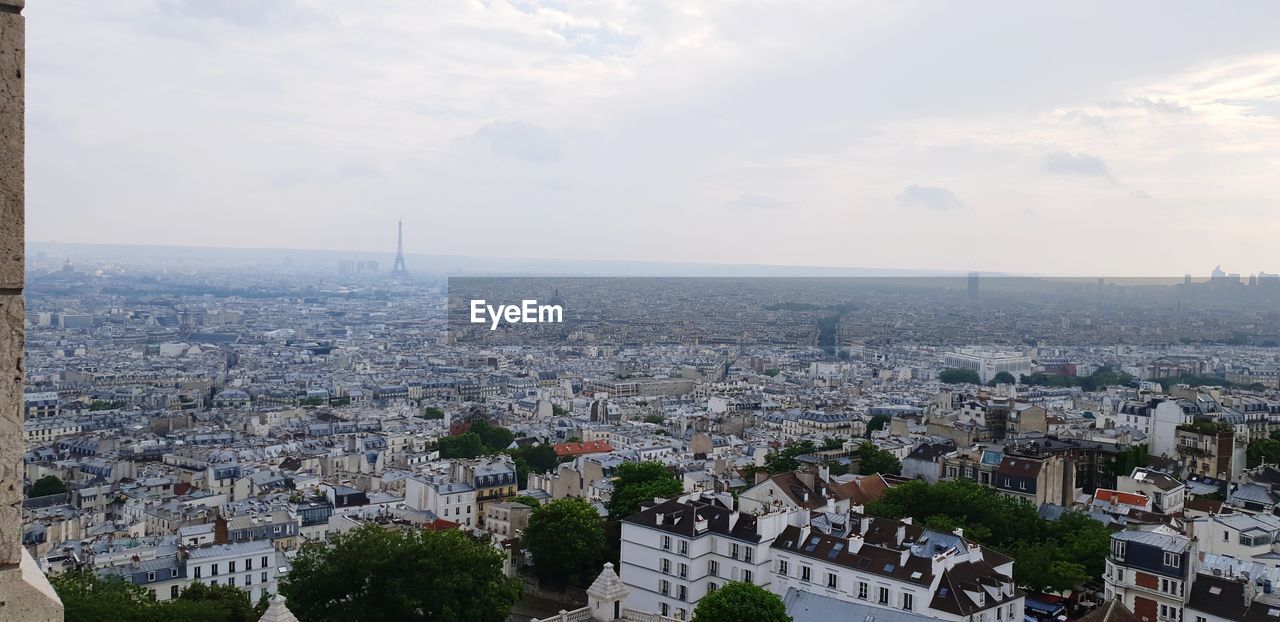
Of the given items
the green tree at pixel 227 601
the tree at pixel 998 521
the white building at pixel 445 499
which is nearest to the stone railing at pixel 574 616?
the green tree at pixel 227 601

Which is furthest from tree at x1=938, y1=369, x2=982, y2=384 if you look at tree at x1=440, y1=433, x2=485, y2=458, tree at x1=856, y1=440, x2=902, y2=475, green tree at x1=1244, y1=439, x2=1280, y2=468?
tree at x1=856, y1=440, x2=902, y2=475

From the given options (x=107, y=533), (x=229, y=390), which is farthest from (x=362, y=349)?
(x=107, y=533)

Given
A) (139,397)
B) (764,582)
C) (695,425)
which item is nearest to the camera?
(764,582)

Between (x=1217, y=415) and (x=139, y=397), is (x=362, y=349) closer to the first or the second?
(x=139, y=397)

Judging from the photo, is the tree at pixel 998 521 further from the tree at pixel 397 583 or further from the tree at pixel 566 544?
the tree at pixel 397 583

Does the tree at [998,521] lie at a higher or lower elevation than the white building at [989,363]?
higher

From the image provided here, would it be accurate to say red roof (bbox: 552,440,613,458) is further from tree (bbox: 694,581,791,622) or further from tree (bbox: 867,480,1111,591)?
tree (bbox: 694,581,791,622)
